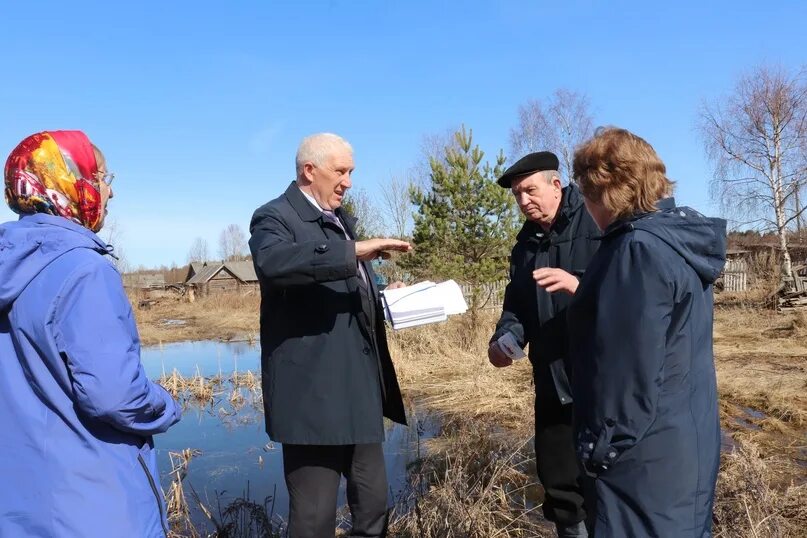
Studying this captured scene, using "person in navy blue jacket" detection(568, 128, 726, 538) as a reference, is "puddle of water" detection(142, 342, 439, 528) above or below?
below

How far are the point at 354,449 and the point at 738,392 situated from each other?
6711 millimetres

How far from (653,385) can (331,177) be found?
1.53m

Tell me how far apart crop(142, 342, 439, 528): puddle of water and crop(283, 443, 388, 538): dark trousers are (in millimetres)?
1823

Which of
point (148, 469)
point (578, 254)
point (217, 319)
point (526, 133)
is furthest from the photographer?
point (526, 133)

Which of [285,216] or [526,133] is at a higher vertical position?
[526,133]

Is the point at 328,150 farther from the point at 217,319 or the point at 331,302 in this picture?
the point at 217,319

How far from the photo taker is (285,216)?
2443mm

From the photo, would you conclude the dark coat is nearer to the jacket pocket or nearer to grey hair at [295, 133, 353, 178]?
grey hair at [295, 133, 353, 178]

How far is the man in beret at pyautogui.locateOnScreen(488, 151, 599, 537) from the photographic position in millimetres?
2729

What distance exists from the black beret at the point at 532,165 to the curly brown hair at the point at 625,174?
96cm

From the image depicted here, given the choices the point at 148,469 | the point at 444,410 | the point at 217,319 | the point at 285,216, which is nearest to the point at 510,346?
the point at 285,216

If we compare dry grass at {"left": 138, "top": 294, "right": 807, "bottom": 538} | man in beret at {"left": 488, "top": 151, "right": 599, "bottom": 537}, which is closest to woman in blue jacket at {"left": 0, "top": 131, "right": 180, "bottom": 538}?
man in beret at {"left": 488, "top": 151, "right": 599, "bottom": 537}

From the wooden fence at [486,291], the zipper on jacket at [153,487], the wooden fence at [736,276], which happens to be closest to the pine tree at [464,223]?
the wooden fence at [486,291]

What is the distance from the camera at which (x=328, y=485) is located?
240 centimetres
